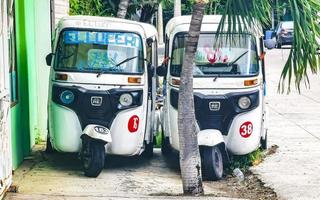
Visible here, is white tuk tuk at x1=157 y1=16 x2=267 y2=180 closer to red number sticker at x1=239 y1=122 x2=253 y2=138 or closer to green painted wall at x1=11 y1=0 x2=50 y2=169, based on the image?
red number sticker at x1=239 y1=122 x2=253 y2=138

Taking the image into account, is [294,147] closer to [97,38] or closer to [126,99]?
[126,99]

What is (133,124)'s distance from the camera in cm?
965

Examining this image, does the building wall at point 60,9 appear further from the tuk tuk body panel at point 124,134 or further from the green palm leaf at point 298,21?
the green palm leaf at point 298,21

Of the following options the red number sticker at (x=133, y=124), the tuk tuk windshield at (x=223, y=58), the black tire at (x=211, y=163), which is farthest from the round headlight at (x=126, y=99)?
the black tire at (x=211, y=163)

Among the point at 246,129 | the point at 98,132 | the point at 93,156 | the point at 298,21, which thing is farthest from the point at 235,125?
the point at 298,21

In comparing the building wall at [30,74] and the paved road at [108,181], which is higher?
the building wall at [30,74]

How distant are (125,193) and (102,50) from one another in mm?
2401

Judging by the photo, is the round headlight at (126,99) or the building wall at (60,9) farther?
the building wall at (60,9)

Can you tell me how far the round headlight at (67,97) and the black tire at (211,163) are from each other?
75.7 inches

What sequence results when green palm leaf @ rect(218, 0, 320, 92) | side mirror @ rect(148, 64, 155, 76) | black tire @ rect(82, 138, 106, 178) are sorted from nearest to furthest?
green palm leaf @ rect(218, 0, 320, 92) < black tire @ rect(82, 138, 106, 178) < side mirror @ rect(148, 64, 155, 76)

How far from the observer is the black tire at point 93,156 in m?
9.20

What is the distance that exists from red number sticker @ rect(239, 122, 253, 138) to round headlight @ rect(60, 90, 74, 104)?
2.39m

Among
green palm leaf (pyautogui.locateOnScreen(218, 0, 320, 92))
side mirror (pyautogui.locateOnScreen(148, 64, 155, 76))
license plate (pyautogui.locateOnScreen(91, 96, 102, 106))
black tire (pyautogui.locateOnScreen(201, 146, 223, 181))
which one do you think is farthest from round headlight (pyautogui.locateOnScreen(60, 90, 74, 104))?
green palm leaf (pyautogui.locateOnScreen(218, 0, 320, 92))

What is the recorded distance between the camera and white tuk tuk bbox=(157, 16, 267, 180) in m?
9.61
